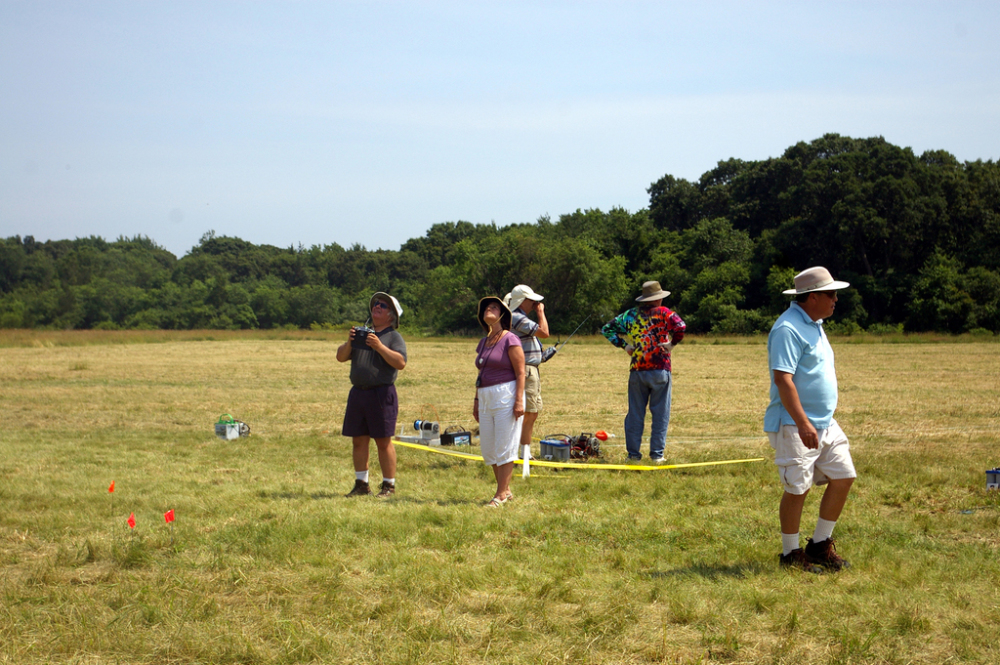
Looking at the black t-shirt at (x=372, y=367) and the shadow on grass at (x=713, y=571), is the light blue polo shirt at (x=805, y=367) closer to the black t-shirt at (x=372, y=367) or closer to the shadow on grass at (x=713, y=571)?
the shadow on grass at (x=713, y=571)

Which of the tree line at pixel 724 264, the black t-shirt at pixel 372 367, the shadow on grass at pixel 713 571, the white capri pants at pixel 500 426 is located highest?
the tree line at pixel 724 264

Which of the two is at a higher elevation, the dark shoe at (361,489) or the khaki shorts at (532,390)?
the khaki shorts at (532,390)

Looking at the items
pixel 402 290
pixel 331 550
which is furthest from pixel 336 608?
pixel 402 290

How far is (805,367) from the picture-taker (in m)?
4.90

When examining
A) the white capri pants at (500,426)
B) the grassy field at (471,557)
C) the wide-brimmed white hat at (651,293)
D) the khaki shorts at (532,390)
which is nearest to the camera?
the grassy field at (471,557)

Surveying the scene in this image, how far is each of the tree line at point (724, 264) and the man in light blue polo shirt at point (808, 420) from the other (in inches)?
1905

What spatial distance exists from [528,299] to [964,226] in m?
56.0

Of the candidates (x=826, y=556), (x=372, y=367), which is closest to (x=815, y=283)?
(x=826, y=556)

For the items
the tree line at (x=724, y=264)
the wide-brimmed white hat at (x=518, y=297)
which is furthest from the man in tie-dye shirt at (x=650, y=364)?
the tree line at (x=724, y=264)

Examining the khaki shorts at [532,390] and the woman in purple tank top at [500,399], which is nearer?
the woman in purple tank top at [500,399]

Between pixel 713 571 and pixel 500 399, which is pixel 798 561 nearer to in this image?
pixel 713 571

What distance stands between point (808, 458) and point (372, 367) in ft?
12.4

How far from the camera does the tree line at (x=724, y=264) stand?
5291cm

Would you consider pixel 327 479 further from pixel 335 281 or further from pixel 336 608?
pixel 335 281
